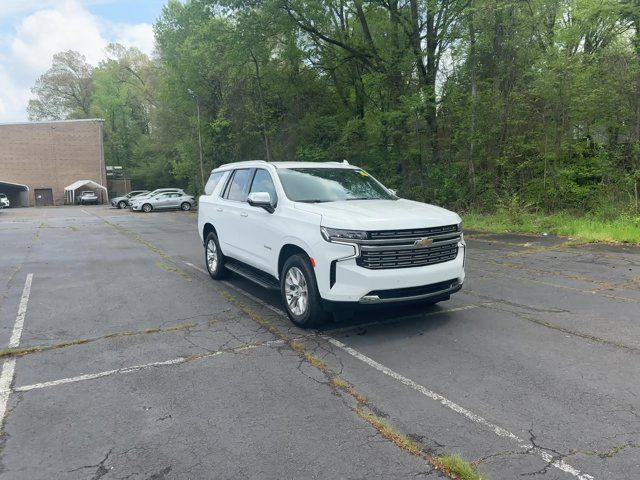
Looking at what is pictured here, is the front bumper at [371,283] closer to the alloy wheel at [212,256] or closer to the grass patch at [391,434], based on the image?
the grass patch at [391,434]

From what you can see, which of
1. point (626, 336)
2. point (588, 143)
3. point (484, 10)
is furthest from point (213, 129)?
point (626, 336)

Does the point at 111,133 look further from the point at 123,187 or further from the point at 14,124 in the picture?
the point at 14,124

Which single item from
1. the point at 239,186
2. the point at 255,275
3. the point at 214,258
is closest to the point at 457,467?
the point at 255,275

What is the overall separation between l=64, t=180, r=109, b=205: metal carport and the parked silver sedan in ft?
79.4

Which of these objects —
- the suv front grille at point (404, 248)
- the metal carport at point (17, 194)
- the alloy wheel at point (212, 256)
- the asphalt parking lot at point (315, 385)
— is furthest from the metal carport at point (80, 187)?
the suv front grille at point (404, 248)

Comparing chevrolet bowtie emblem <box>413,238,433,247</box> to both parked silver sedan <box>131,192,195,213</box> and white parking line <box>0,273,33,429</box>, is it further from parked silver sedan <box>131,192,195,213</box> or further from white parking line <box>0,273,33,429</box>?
parked silver sedan <box>131,192,195,213</box>

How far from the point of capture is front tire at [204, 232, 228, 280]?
26.2ft

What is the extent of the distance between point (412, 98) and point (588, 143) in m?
6.34

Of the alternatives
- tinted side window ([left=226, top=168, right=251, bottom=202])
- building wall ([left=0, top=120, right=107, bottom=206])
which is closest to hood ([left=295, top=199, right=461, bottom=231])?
tinted side window ([left=226, top=168, right=251, bottom=202])

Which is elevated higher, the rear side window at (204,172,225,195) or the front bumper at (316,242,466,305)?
the rear side window at (204,172,225,195)

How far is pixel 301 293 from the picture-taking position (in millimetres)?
5422

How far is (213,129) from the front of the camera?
108 feet

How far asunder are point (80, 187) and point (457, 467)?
59823 mm

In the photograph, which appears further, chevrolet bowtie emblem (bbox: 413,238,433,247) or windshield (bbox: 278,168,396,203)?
windshield (bbox: 278,168,396,203)
